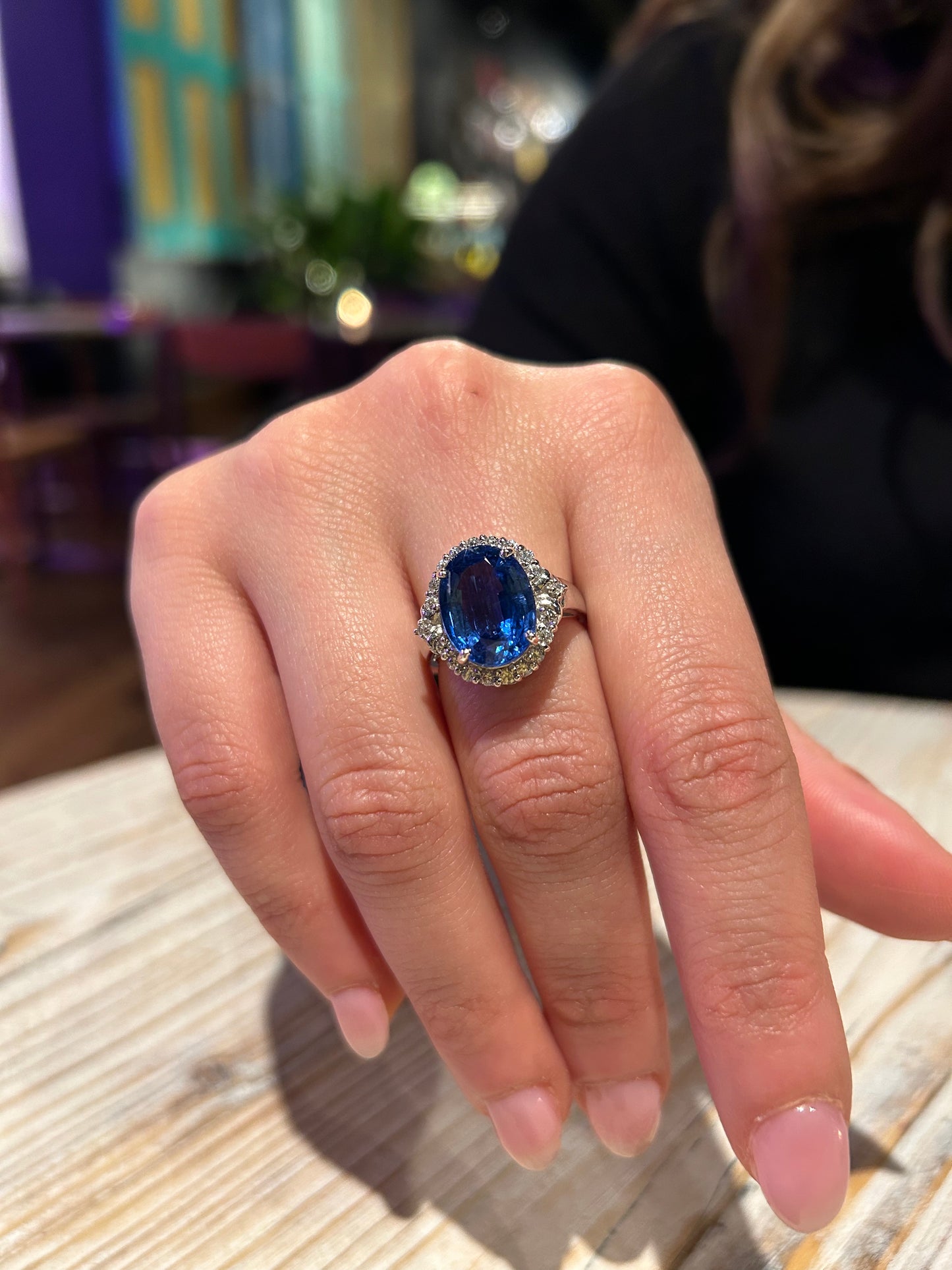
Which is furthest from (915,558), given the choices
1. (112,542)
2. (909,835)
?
(112,542)

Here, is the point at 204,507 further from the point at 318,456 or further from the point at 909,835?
the point at 909,835

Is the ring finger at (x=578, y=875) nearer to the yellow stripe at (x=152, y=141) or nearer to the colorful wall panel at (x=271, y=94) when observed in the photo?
the yellow stripe at (x=152, y=141)

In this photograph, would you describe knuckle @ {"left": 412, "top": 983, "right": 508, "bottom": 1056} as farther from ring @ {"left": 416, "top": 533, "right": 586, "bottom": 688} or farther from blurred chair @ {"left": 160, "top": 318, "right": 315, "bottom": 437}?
blurred chair @ {"left": 160, "top": 318, "right": 315, "bottom": 437}

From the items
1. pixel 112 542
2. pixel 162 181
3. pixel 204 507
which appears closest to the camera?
pixel 204 507

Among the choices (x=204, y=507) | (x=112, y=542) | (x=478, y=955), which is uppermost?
(x=204, y=507)

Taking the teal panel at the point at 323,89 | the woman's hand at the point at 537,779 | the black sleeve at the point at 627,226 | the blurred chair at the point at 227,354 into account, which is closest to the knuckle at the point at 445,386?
the woman's hand at the point at 537,779
